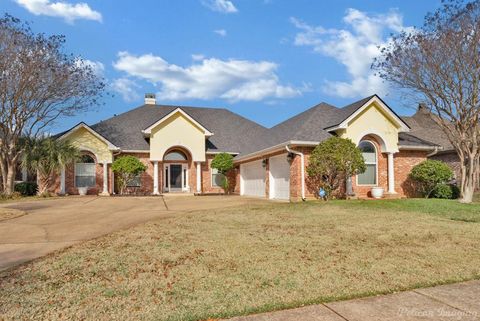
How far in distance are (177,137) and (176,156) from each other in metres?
1.97

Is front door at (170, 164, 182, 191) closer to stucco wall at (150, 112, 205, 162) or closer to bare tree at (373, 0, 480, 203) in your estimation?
stucco wall at (150, 112, 205, 162)

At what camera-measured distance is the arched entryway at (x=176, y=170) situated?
2527 centimetres

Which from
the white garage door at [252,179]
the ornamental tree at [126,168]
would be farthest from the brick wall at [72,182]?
the white garage door at [252,179]

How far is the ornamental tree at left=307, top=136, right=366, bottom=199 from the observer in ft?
51.9

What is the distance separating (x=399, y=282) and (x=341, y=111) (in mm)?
15694

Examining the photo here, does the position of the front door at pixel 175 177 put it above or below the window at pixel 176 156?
below

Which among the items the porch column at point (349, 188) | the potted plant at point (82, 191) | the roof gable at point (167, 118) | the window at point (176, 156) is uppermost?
the roof gable at point (167, 118)

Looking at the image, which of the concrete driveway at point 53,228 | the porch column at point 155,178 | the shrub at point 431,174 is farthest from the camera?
the porch column at point 155,178

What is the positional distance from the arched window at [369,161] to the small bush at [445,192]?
3395 mm

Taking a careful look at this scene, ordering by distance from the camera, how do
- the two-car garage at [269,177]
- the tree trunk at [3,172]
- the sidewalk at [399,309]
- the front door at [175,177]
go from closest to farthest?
the sidewalk at [399,309], the two-car garage at [269,177], the tree trunk at [3,172], the front door at [175,177]

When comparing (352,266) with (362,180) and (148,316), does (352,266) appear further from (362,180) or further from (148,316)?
(362,180)

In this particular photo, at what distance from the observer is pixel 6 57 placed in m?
19.7

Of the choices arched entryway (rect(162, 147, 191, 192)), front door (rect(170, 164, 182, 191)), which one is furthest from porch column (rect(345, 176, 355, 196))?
front door (rect(170, 164, 182, 191))

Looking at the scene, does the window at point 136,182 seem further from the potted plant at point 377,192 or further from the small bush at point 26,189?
the potted plant at point 377,192
